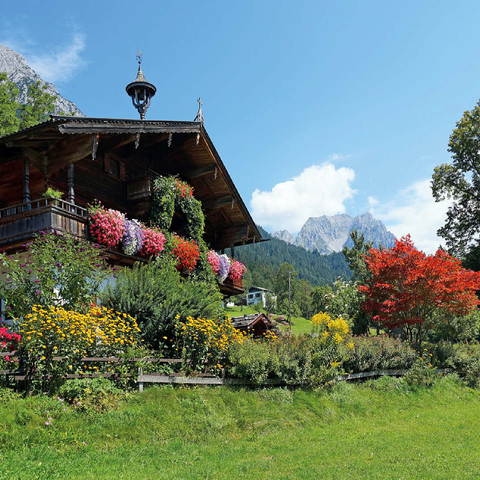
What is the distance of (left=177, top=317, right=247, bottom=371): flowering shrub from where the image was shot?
10367 millimetres

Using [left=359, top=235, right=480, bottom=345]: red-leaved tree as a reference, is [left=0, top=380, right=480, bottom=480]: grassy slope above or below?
below

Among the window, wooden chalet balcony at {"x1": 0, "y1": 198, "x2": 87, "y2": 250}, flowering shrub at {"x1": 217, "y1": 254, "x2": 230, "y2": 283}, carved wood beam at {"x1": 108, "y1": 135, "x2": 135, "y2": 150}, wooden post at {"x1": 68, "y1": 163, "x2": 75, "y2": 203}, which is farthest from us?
flowering shrub at {"x1": 217, "y1": 254, "x2": 230, "y2": 283}

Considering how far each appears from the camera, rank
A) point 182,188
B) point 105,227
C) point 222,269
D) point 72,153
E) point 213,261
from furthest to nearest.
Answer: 1. point 222,269
2. point 213,261
3. point 182,188
4. point 72,153
5. point 105,227

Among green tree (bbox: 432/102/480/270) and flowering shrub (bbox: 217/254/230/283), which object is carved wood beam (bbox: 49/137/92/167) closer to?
flowering shrub (bbox: 217/254/230/283)

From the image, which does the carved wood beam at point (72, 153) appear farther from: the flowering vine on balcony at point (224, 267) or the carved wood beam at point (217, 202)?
the carved wood beam at point (217, 202)

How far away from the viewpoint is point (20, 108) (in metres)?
34.0

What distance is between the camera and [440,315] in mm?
20781

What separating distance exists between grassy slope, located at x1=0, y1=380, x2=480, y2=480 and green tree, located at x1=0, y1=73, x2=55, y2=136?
29.0m

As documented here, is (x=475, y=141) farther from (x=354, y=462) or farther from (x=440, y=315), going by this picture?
(x=354, y=462)

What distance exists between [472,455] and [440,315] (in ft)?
44.8

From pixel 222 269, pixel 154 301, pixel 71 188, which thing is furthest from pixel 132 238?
pixel 222 269

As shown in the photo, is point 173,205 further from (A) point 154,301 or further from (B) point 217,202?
(A) point 154,301

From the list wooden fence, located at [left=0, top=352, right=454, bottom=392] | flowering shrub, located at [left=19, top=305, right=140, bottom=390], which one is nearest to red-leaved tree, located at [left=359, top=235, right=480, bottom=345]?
wooden fence, located at [left=0, top=352, right=454, bottom=392]

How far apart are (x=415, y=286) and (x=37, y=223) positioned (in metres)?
14.3
